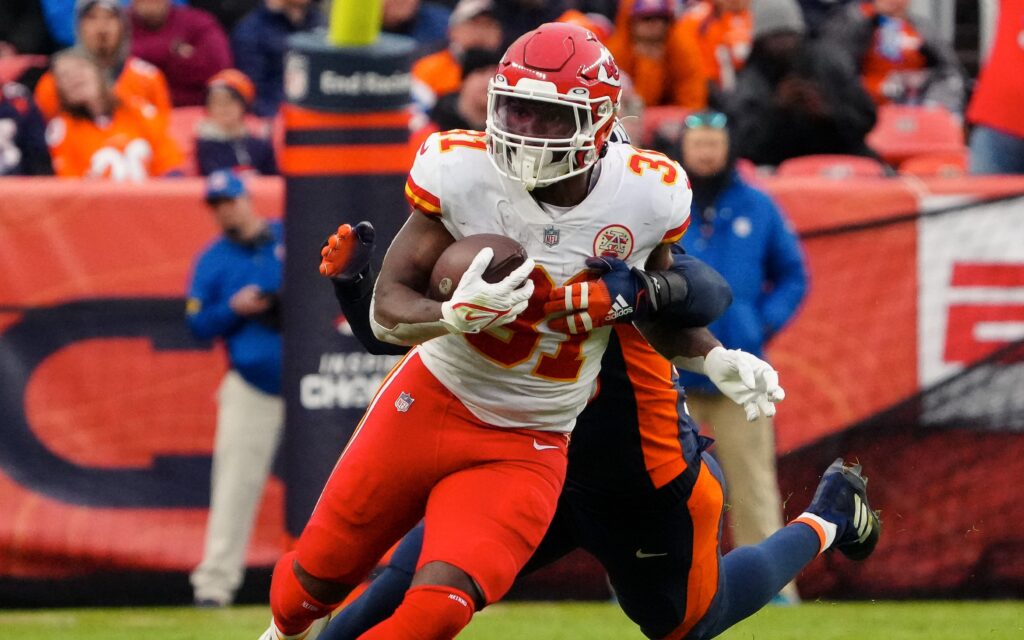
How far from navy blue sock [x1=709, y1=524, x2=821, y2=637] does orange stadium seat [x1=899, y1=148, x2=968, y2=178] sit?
10.7ft

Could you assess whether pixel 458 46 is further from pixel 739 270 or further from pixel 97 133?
pixel 739 270

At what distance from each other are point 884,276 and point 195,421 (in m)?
2.86

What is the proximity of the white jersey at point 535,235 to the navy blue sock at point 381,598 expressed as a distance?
57cm

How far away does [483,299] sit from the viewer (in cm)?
380

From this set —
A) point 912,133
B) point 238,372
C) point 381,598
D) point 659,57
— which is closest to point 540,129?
point 381,598

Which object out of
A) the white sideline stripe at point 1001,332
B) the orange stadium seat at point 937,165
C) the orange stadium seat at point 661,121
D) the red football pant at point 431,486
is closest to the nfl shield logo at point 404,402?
the red football pant at point 431,486

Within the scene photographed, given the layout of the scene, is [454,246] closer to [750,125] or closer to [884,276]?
[884,276]

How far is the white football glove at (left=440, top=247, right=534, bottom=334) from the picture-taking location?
381cm

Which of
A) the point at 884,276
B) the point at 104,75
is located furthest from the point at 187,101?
the point at 884,276

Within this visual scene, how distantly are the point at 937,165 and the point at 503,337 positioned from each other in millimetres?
4635

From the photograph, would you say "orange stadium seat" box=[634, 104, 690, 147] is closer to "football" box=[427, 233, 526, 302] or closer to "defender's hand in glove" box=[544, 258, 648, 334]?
"defender's hand in glove" box=[544, 258, 648, 334]

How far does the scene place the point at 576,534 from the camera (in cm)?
470

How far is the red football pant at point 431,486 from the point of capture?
4.04 metres

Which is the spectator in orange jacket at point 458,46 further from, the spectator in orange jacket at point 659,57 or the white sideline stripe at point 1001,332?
the white sideline stripe at point 1001,332
